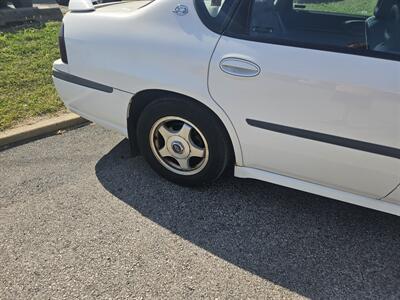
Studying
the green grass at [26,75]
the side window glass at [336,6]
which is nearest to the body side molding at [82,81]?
the green grass at [26,75]

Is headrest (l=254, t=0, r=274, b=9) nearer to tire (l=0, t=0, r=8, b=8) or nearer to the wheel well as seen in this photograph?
the wheel well

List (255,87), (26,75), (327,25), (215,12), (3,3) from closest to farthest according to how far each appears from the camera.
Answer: (255,87)
(215,12)
(327,25)
(26,75)
(3,3)

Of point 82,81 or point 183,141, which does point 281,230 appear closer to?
point 183,141

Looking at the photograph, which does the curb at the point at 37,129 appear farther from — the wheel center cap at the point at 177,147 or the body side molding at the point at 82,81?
the wheel center cap at the point at 177,147

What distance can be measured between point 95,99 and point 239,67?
116 centimetres

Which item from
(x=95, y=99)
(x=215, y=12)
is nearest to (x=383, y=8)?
(x=215, y=12)

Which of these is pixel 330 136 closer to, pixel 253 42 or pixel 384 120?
pixel 384 120

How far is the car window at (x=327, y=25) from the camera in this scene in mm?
2207

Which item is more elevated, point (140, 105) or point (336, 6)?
point (336, 6)

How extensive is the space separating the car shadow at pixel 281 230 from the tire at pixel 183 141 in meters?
0.14

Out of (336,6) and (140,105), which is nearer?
(336,6)

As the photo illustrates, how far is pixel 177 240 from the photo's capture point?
2531mm

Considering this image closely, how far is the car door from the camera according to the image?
2127 mm

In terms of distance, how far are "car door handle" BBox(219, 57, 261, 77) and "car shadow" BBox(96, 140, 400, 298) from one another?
0.92 meters
